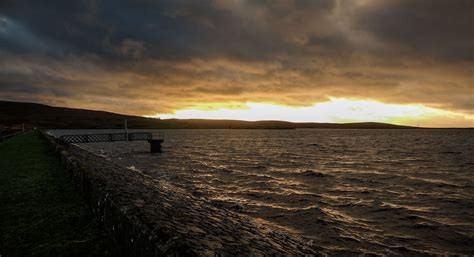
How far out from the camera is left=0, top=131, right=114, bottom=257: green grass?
269 inches

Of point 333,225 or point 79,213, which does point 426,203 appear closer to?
point 333,225

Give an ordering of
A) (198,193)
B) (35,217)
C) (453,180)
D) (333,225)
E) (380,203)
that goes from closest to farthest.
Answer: (35,217)
(333,225)
(380,203)
(198,193)
(453,180)

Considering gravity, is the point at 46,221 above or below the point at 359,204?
above

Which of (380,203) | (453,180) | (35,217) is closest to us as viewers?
(35,217)

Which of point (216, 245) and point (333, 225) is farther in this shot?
point (333, 225)

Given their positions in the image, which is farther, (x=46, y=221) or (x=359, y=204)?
(x=359, y=204)

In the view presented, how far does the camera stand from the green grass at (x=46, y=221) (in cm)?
684

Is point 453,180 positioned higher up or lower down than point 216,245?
lower down

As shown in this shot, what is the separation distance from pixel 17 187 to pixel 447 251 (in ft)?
57.5

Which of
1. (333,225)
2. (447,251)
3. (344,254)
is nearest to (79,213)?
(344,254)

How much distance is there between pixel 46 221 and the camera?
28.1ft

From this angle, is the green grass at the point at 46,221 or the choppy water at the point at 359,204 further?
the choppy water at the point at 359,204

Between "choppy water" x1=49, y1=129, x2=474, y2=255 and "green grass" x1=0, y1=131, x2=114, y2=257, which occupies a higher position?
"green grass" x1=0, y1=131, x2=114, y2=257

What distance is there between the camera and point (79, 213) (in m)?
9.27
